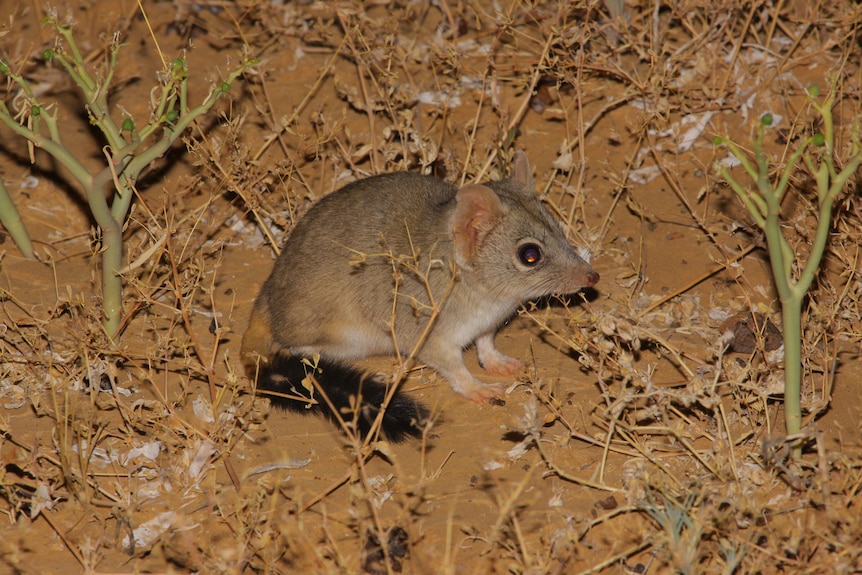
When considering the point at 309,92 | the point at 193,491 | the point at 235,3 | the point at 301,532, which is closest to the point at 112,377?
the point at 193,491

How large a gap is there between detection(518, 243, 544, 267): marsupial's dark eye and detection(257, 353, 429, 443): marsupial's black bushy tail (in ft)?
3.51

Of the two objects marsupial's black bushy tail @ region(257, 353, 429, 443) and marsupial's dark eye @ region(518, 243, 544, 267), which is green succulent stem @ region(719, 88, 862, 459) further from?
marsupial's black bushy tail @ region(257, 353, 429, 443)

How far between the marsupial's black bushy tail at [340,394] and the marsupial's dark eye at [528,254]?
3.51 feet

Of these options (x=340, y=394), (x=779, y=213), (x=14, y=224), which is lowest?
(x=340, y=394)

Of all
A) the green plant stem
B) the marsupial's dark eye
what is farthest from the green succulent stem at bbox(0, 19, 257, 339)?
the marsupial's dark eye

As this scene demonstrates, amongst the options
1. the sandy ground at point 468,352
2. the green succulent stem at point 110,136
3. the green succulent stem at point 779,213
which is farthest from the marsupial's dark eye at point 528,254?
the green succulent stem at point 110,136

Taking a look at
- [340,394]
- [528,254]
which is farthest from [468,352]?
[340,394]

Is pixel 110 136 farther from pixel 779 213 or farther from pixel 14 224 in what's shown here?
A: pixel 779 213

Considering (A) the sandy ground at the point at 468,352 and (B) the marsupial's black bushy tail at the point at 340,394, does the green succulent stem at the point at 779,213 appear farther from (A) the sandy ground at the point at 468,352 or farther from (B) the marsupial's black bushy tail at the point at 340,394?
(B) the marsupial's black bushy tail at the point at 340,394

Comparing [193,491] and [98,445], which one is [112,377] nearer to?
[98,445]

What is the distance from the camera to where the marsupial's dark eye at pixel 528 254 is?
18.0 feet

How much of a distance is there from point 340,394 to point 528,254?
55.0 inches

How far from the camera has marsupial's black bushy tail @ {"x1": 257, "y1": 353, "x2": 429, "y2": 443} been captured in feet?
16.6

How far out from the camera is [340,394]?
5383 millimetres
